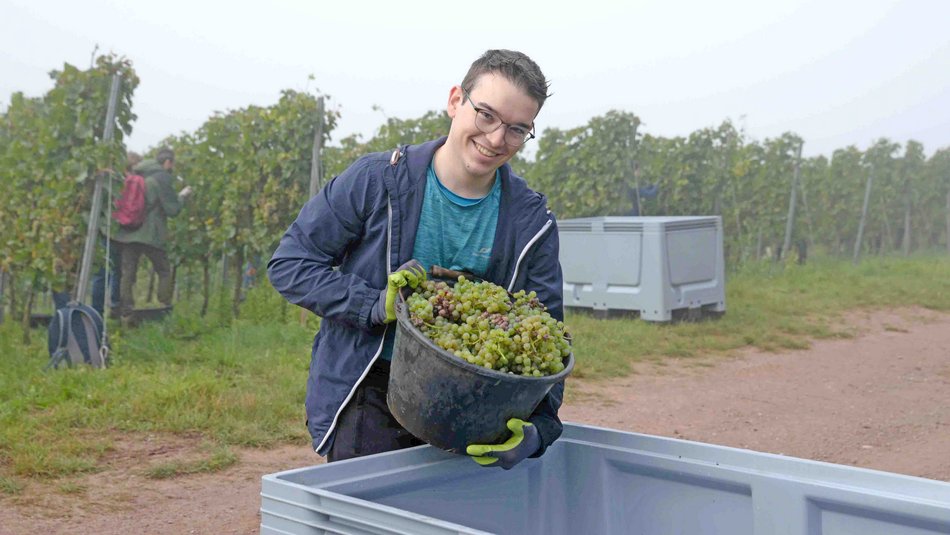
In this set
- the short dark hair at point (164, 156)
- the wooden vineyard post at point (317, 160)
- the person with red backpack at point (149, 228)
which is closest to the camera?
the wooden vineyard post at point (317, 160)

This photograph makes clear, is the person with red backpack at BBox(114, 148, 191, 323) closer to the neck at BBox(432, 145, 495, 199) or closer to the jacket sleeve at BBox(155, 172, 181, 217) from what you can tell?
the jacket sleeve at BBox(155, 172, 181, 217)

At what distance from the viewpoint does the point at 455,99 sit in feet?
8.29

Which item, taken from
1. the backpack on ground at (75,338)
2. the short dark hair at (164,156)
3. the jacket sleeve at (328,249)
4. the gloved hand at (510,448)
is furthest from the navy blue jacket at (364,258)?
the short dark hair at (164,156)

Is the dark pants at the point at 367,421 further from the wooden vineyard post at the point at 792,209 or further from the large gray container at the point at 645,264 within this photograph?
the wooden vineyard post at the point at 792,209

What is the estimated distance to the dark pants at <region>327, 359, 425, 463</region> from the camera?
2.59 meters

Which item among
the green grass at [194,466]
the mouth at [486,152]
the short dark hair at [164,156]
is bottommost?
the green grass at [194,466]

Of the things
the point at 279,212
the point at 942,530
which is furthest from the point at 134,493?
the point at 279,212

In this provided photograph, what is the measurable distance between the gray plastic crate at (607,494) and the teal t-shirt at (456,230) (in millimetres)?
393

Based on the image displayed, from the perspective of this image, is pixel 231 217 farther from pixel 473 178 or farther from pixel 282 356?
pixel 473 178

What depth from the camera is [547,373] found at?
2.20 meters

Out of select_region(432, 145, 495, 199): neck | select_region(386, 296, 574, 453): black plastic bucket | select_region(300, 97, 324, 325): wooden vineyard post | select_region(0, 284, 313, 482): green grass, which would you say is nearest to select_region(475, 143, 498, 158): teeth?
select_region(432, 145, 495, 199): neck

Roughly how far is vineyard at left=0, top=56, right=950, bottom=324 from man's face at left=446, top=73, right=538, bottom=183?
19.2 feet

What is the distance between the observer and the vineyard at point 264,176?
7.96m

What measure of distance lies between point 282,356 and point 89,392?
1.63m
